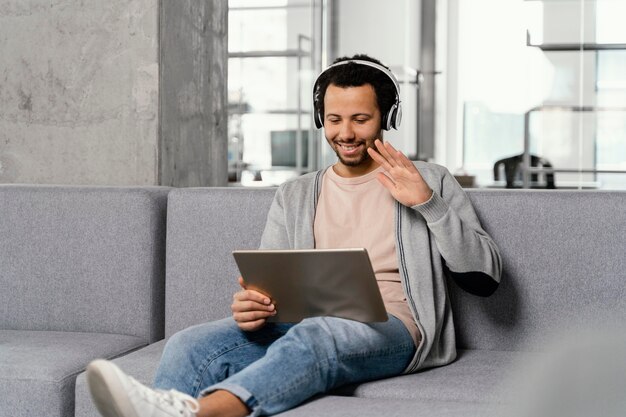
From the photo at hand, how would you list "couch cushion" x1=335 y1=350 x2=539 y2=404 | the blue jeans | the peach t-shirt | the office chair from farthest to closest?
1. the office chair
2. the peach t-shirt
3. "couch cushion" x1=335 y1=350 x2=539 y2=404
4. the blue jeans

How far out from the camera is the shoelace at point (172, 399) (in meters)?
1.49

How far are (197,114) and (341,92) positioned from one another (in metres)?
1.24

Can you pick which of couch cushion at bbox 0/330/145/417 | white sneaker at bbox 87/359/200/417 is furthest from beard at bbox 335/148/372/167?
white sneaker at bbox 87/359/200/417

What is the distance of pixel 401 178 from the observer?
6.84 ft

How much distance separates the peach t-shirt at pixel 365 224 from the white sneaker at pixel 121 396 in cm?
72

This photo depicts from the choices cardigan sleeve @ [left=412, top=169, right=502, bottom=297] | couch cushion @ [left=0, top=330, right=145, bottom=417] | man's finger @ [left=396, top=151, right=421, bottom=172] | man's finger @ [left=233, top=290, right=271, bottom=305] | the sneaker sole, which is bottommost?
couch cushion @ [left=0, top=330, right=145, bottom=417]

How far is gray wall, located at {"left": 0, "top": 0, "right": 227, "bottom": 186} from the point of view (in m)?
3.07

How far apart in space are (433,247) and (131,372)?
759 mm

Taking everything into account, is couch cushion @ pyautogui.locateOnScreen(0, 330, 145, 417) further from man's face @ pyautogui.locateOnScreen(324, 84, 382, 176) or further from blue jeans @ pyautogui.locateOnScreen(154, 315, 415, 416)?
man's face @ pyautogui.locateOnScreen(324, 84, 382, 176)

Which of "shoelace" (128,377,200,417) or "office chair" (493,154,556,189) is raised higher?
"office chair" (493,154,556,189)

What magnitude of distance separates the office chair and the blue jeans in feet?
17.4

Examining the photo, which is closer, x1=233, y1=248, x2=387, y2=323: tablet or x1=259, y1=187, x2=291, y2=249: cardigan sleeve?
x1=233, y1=248, x2=387, y2=323: tablet

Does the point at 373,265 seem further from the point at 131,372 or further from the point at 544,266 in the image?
the point at 131,372

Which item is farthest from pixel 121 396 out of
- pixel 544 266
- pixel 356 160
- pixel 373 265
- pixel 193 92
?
pixel 193 92
